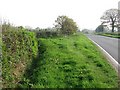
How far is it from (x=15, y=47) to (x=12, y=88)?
2.28m

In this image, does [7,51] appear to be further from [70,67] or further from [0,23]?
[70,67]

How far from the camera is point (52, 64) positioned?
440 inches

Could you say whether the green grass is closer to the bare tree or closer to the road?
the road

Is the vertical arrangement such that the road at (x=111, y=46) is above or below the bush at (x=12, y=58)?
below

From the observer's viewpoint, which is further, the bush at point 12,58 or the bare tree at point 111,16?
the bare tree at point 111,16

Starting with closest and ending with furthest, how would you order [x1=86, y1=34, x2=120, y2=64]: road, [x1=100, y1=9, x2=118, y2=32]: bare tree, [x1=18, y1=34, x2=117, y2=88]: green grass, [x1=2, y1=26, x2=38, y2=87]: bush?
[x1=2, y1=26, x2=38, y2=87]: bush
[x1=18, y1=34, x2=117, y2=88]: green grass
[x1=86, y1=34, x2=120, y2=64]: road
[x1=100, y1=9, x2=118, y2=32]: bare tree

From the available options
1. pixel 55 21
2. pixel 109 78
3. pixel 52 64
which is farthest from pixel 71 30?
pixel 109 78

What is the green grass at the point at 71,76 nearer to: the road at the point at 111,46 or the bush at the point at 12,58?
the bush at the point at 12,58

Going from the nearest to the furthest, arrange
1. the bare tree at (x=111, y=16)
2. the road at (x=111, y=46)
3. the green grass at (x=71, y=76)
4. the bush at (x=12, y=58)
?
1. the bush at (x=12, y=58)
2. the green grass at (x=71, y=76)
3. the road at (x=111, y=46)
4. the bare tree at (x=111, y=16)

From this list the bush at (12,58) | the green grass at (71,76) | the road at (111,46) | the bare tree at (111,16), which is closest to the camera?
the bush at (12,58)

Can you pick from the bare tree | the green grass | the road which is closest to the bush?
the green grass

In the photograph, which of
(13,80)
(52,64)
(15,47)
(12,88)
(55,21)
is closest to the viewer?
(12,88)

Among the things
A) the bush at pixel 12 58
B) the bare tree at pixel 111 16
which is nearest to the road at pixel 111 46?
the bush at pixel 12 58

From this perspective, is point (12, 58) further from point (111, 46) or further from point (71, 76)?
point (111, 46)
